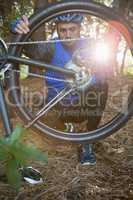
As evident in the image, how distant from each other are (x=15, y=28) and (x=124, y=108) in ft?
2.74

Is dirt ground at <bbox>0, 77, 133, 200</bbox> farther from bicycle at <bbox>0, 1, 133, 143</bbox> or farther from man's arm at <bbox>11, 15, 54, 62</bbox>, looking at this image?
man's arm at <bbox>11, 15, 54, 62</bbox>

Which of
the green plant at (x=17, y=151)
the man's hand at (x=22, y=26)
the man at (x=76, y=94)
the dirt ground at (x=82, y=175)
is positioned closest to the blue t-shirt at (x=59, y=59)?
the man at (x=76, y=94)

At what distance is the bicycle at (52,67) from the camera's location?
244 centimetres

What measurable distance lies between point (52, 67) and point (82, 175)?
768 mm

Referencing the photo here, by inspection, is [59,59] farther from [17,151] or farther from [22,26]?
[17,151]

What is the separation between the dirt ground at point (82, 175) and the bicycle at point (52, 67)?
195 mm

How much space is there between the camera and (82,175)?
277 cm

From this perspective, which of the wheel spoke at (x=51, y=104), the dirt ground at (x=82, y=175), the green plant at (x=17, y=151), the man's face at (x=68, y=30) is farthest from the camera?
the man's face at (x=68, y=30)

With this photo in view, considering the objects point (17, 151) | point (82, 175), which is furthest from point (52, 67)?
point (17, 151)

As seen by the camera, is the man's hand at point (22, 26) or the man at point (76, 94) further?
the man at point (76, 94)

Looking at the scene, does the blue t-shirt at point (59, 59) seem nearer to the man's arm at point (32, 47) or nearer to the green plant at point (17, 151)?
the man's arm at point (32, 47)

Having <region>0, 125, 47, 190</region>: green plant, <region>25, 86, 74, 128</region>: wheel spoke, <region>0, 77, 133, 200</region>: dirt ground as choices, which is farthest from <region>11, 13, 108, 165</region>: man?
<region>0, 125, 47, 190</region>: green plant

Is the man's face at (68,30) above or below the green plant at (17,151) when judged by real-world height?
above

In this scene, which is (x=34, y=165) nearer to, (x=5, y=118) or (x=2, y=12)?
(x=5, y=118)
